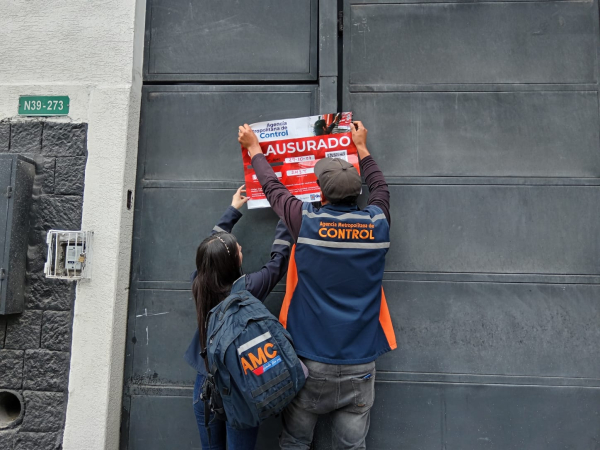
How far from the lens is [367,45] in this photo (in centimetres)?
333

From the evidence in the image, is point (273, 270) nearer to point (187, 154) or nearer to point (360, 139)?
point (360, 139)

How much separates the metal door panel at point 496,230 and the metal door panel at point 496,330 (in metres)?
0.14

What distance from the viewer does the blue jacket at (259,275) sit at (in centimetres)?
254

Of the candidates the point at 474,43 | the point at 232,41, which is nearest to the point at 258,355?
the point at 232,41

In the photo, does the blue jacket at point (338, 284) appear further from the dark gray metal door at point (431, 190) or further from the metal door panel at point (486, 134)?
the metal door panel at point (486, 134)

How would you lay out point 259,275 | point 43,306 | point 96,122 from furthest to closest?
point 96,122, point 43,306, point 259,275

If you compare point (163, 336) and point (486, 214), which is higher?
point (486, 214)

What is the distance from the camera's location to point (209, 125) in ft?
10.8

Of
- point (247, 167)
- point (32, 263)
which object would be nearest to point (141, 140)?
point (247, 167)

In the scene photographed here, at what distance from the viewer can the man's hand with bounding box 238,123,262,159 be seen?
296 centimetres

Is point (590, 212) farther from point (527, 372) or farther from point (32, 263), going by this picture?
point (32, 263)

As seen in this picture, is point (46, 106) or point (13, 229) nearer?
point (13, 229)

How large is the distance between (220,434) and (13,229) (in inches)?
68.6

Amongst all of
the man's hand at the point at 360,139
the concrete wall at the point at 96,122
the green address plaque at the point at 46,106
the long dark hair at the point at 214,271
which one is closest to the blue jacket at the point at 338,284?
the long dark hair at the point at 214,271
